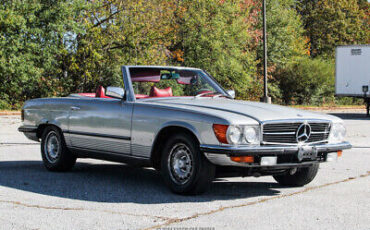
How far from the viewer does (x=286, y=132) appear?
664cm

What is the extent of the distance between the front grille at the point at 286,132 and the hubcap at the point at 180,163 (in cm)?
92

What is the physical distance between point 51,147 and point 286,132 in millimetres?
3893

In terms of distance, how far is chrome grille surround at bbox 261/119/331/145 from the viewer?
649 cm

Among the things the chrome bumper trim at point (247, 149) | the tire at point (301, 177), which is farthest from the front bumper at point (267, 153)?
the tire at point (301, 177)

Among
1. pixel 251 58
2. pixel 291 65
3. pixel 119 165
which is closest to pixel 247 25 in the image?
pixel 251 58

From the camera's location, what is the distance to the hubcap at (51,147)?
28.8 ft

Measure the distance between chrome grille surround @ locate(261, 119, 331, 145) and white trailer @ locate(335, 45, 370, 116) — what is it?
23.1 metres

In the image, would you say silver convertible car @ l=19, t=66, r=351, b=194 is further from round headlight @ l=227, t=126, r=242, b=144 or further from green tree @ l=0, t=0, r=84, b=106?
green tree @ l=0, t=0, r=84, b=106

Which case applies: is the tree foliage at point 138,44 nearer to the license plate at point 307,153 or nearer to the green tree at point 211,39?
the green tree at point 211,39

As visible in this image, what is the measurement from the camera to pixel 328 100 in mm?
43750

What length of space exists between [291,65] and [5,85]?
77.1 ft

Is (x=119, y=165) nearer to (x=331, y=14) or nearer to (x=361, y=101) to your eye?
(x=361, y=101)

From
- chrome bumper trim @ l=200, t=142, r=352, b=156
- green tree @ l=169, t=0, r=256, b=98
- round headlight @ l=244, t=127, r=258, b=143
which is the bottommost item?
chrome bumper trim @ l=200, t=142, r=352, b=156

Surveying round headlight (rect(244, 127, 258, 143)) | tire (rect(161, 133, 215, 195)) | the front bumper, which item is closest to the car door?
tire (rect(161, 133, 215, 195))
